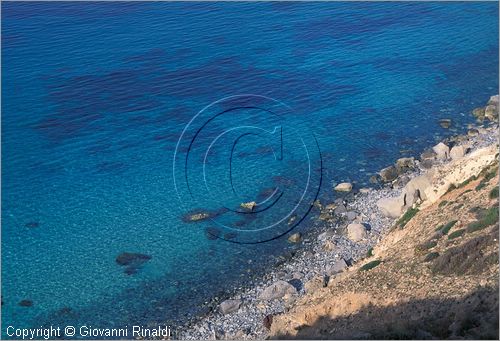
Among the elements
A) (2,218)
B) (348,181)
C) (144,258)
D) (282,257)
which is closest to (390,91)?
(348,181)

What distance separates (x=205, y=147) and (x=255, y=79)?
18628 mm

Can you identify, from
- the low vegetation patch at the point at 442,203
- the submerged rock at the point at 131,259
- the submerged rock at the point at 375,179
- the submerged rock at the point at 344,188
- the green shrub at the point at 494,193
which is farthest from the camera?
the submerged rock at the point at 375,179

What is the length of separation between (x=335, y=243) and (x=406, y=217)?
22.7ft

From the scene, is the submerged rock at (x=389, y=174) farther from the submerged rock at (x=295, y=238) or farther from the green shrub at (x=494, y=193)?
the green shrub at (x=494, y=193)

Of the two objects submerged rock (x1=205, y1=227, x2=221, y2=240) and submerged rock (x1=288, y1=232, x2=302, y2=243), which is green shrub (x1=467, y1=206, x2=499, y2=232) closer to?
submerged rock (x1=288, y1=232, x2=302, y2=243)

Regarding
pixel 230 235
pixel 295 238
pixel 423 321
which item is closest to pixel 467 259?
pixel 423 321

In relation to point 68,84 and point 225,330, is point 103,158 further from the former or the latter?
point 225,330

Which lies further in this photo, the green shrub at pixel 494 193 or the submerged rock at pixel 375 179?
the submerged rock at pixel 375 179

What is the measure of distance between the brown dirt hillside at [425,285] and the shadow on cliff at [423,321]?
2.1 inches

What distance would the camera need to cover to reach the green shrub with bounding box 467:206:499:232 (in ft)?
148

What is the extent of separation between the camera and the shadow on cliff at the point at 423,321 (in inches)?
1323

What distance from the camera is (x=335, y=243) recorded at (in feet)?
194

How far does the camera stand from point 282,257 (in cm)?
5847

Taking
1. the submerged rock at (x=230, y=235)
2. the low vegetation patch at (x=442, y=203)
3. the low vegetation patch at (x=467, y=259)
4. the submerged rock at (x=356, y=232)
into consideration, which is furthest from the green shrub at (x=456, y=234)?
the submerged rock at (x=230, y=235)
